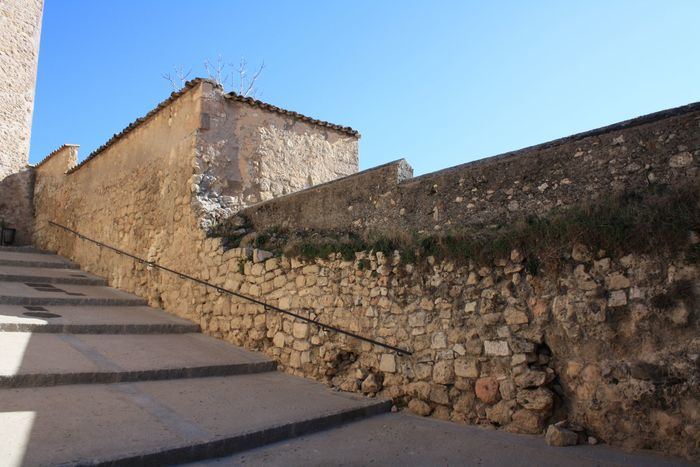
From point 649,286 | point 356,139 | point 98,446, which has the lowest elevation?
point 98,446

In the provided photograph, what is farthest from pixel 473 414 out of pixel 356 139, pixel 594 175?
pixel 356 139

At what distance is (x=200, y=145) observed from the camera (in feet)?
26.1

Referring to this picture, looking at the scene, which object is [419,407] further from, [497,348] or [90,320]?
[90,320]

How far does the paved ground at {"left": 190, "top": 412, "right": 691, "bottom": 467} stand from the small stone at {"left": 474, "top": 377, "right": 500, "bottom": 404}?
0.25 metres

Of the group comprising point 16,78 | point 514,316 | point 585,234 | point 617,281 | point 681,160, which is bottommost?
point 514,316

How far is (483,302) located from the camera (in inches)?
169

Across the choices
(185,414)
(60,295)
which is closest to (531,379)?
(185,414)

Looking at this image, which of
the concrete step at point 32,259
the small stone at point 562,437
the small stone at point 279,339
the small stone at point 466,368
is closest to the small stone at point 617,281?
the small stone at point 562,437

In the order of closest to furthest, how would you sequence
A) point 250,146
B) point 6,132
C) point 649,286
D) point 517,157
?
point 649,286 < point 517,157 < point 250,146 < point 6,132

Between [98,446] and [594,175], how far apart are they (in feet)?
13.6

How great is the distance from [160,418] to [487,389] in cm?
267

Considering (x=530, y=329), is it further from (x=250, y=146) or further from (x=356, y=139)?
(x=356, y=139)

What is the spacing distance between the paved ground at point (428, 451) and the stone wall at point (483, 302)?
0.58 ft

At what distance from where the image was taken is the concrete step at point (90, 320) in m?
6.00
